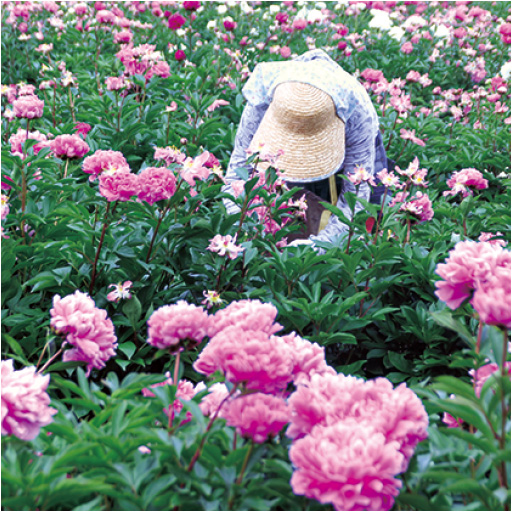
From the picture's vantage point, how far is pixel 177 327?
3.46 feet

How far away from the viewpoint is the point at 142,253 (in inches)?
76.4

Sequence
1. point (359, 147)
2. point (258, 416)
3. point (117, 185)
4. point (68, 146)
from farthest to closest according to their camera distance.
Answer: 1. point (359, 147)
2. point (68, 146)
3. point (117, 185)
4. point (258, 416)

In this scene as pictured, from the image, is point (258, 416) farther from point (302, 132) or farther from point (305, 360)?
point (302, 132)

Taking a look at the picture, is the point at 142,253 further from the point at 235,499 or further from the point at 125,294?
the point at 235,499

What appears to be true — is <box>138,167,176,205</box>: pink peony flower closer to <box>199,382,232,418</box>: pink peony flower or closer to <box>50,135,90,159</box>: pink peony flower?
<box>50,135,90,159</box>: pink peony flower

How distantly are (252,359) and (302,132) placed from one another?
174 cm

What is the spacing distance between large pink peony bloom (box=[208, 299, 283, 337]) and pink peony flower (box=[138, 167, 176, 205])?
2.34ft

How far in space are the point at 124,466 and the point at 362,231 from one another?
1379mm

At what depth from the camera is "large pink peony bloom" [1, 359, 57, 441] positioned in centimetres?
88

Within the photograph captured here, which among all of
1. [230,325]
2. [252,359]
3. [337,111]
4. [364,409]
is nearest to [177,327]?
[230,325]

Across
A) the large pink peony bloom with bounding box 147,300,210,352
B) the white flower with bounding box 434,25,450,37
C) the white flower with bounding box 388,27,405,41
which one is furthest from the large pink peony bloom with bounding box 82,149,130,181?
the white flower with bounding box 434,25,450,37

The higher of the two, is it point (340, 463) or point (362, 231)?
point (340, 463)

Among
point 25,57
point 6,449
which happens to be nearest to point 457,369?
point 6,449

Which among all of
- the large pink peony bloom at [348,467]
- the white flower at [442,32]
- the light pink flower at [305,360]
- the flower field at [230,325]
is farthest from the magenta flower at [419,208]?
the white flower at [442,32]
